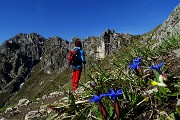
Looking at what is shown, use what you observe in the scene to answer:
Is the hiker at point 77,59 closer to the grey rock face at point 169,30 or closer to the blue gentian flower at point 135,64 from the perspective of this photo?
the grey rock face at point 169,30

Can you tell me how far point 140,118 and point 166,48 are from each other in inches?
153

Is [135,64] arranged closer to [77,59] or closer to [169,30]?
[77,59]

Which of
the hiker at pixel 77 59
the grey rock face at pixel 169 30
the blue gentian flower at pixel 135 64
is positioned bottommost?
the blue gentian flower at pixel 135 64

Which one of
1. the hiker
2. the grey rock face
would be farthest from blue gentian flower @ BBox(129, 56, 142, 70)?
the hiker

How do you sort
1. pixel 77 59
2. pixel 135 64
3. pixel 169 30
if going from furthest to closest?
1. pixel 169 30
2. pixel 77 59
3. pixel 135 64

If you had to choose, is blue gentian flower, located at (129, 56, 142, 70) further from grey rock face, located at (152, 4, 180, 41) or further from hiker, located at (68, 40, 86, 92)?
hiker, located at (68, 40, 86, 92)

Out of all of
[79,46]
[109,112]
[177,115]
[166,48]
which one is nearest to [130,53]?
[166,48]

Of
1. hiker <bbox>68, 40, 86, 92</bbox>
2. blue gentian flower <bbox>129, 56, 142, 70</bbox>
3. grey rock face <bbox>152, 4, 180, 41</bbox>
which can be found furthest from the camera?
hiker <bbox>68, 40, 86, 92</bbox>

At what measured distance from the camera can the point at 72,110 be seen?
5.61 m

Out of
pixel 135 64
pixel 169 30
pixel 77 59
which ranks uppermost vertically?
pixel 169 30

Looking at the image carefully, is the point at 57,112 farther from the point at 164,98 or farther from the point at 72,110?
the point at 164,98

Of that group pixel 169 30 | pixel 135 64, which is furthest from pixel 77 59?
pixel 135 64

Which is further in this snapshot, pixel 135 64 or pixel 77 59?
pixel 77 59

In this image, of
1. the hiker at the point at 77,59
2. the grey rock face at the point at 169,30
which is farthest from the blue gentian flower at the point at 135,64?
the hiker at the point at 77,59
